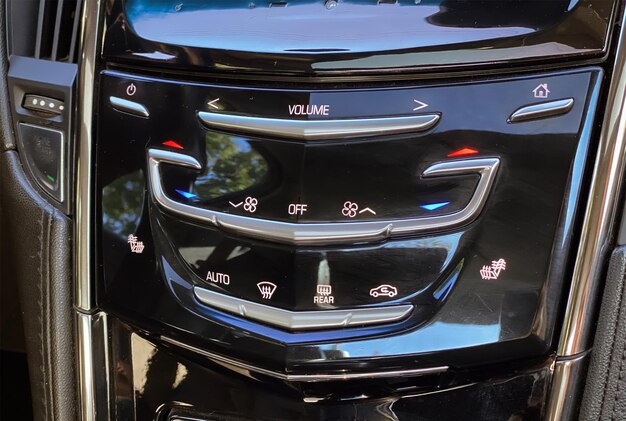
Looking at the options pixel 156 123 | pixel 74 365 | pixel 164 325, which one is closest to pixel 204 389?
pixel 164 325

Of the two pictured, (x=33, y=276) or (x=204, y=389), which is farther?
(x=33, y=276)

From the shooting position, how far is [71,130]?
0.83 meters

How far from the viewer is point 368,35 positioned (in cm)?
70

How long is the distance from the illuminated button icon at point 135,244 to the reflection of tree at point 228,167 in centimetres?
10

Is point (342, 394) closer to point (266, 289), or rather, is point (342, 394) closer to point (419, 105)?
point (266, 289)

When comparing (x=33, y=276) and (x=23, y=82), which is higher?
(x=23, y=82)

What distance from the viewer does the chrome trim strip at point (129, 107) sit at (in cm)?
77

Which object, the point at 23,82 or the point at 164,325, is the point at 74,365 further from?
the point at 23,82

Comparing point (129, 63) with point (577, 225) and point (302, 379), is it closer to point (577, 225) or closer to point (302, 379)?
point (302, 379)

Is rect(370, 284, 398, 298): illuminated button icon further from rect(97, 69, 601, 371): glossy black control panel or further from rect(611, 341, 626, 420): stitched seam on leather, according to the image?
rect(611, 341, 626, 420): stitched seam on leather

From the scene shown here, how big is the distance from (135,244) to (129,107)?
0.50 feet

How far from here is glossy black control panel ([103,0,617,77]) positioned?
676 millimetres

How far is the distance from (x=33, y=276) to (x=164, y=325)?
0.22m

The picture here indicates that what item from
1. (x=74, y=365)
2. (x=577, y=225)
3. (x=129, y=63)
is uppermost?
(x=129, y=63)
